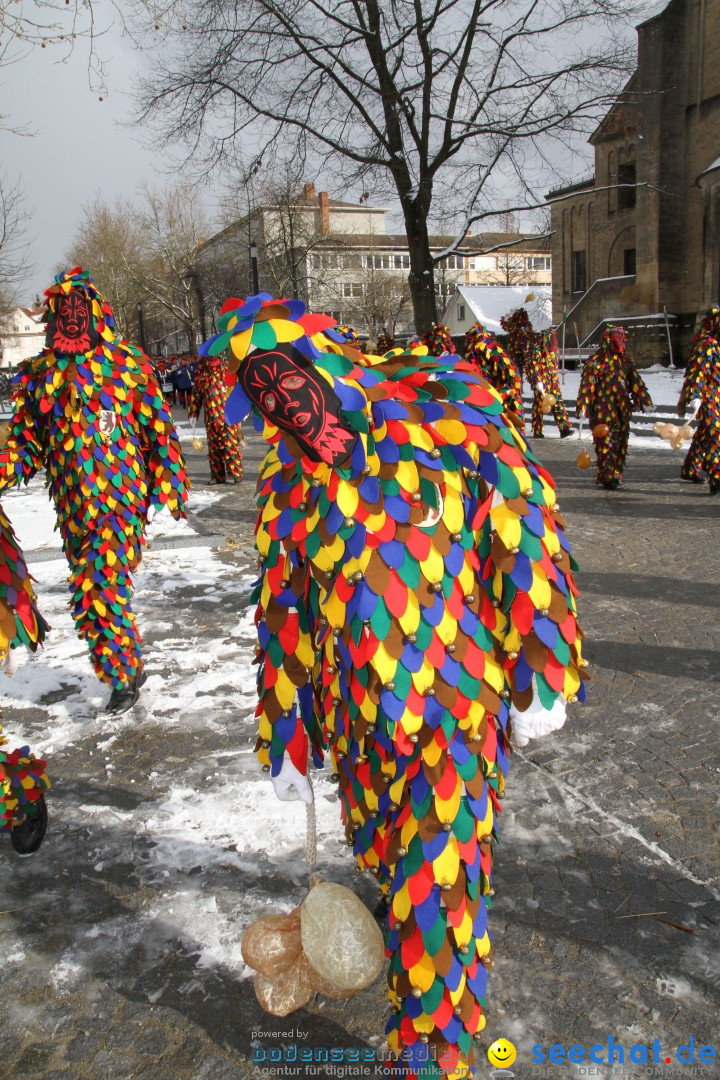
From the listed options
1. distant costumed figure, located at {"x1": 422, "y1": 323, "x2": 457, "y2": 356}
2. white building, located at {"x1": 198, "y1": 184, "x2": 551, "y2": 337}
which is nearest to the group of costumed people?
distant costumed figure, located at {"x1": 422, "y1": 323, "x2": 457, "y2": 356}

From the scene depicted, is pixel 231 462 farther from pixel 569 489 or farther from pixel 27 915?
pixel 27 915

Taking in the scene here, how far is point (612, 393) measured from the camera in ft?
30.4

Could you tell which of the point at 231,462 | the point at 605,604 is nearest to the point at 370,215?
the point at 231,462

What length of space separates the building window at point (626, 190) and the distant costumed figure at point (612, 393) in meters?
27.0

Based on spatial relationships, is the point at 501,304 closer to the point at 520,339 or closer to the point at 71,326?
the point at 520,339

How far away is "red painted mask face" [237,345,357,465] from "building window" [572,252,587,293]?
124 feet

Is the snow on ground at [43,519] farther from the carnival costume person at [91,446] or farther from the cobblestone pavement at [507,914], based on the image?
the cobblestone pavement at [507,914]

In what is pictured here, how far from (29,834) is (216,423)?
8.93 metres

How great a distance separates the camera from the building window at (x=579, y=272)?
35.7 m

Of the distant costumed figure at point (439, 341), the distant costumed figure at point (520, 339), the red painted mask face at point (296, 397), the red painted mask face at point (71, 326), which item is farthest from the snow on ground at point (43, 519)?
the distant costumed figure at point (520, 339)

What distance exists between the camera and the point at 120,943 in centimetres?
251

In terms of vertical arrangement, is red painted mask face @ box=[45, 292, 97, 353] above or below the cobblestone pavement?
above

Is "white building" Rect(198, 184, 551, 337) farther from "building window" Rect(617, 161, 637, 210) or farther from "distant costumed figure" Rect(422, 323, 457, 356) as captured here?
"distant costumed figure" Rect(422, 323, 457, 356)

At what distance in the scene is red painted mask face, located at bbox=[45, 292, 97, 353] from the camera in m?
3.73
